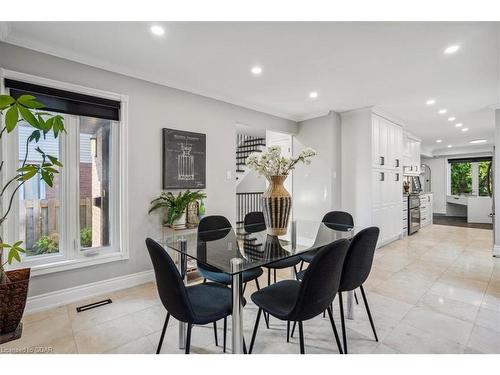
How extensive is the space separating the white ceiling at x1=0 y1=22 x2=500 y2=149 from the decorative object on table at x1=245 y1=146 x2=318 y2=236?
3.26 feet

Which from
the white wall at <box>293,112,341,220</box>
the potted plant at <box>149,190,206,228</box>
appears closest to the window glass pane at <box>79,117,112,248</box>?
the potted plant at <box>149,190,206,228</box>

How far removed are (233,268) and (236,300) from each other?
182mm

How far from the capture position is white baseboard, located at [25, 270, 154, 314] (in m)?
2.41

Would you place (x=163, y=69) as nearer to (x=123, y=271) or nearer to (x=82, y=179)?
(x=82, y=179)

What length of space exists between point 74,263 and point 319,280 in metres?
2.43

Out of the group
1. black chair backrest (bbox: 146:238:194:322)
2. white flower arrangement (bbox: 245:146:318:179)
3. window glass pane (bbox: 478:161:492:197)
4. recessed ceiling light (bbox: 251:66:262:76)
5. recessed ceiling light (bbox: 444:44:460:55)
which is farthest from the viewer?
window glass pane (bbox: 478:161:492:197)

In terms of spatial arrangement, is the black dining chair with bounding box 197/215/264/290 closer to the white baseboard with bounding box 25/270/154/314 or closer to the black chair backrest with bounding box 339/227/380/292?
the black chair backrest with bounding box 339/227/380/292

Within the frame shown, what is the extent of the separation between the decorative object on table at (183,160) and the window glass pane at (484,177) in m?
10.1

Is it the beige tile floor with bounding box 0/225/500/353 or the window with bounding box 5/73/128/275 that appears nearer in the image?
the beige tile floor with bounding box 0/225/500/353

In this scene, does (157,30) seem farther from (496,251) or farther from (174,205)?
(496,251)

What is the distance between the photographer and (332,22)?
79.9 inches

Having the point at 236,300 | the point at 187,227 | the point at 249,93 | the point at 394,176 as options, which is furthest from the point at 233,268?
the point at 394,176

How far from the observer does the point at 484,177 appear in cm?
900

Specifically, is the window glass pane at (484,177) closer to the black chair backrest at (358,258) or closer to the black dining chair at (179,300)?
the black chair backrest at (358,258)
